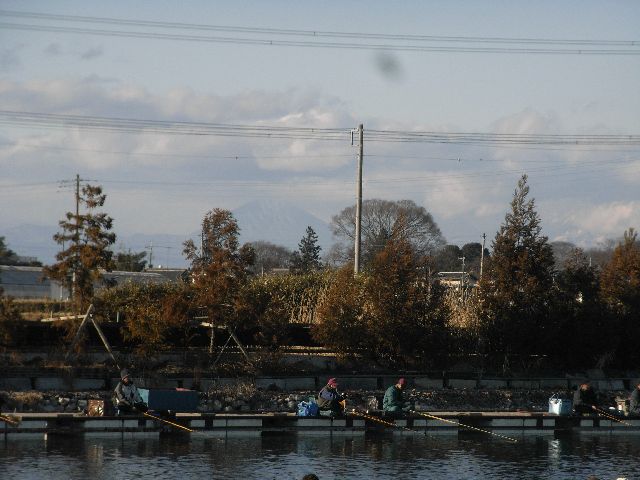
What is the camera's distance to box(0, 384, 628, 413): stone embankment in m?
33.2

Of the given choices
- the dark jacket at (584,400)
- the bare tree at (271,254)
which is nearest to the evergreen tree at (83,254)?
the dark jacket at (584,400)

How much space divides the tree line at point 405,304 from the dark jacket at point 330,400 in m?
6.24

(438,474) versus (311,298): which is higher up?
(311,298)

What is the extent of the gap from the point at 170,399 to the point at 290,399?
5023mm

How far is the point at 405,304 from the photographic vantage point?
40188mm

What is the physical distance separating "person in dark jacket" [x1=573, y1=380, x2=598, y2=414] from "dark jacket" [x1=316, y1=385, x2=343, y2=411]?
25.6 ft

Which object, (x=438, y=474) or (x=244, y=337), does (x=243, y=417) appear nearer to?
(x=438, y=474)

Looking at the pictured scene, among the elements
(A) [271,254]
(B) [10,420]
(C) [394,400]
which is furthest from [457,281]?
(A) [271,254]

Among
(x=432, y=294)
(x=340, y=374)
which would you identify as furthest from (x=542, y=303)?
(x=340, y=374)

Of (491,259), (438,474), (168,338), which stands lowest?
(438,474)

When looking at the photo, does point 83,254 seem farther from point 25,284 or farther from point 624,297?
point 25,284

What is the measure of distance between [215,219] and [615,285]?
18.0 meters

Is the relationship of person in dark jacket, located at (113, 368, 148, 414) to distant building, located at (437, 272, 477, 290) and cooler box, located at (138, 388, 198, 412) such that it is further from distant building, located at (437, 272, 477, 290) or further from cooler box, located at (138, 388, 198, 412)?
distant building, located at (437, 272, 477, 290)

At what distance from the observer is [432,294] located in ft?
135
